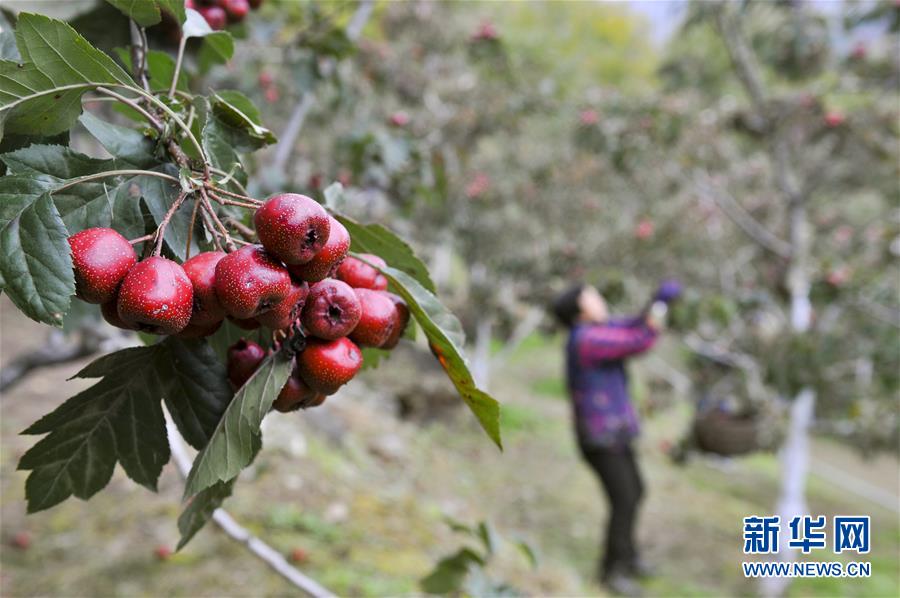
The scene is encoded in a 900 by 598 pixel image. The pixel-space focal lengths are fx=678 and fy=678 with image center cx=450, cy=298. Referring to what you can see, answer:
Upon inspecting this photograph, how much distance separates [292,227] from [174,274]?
0.41 feet

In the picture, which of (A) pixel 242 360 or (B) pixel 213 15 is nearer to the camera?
(A) pixel 242 360

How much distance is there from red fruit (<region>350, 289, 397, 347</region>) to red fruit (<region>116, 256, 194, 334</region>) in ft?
0.67

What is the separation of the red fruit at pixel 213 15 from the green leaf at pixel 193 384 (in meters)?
0.73

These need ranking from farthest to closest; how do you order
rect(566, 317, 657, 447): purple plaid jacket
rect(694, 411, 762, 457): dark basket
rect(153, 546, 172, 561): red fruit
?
rect(694, 411, 762, 457): dark basket, rect(566, 317, 657, 447): purple plaid jacket, rect(153, 546, 172, 561): red fruit

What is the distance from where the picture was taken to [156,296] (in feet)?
2.14

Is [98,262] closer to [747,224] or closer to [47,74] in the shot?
[47,74]

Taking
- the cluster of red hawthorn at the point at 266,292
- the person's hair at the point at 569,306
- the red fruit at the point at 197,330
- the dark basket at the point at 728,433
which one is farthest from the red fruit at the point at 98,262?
the dark basket at the point at 728,433

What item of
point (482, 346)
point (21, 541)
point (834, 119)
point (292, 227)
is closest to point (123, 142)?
point (292, 227)

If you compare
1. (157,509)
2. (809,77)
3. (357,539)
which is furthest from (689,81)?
(157,509)

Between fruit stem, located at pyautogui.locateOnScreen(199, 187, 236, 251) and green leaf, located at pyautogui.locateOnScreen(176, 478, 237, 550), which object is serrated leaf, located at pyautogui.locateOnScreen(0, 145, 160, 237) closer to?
fruit stem, located at pyautogui.locateOnScreen(199, 187, 236, 251)

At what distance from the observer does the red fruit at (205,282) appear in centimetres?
71

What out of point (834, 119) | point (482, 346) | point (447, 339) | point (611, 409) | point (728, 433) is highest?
point (834, 119)

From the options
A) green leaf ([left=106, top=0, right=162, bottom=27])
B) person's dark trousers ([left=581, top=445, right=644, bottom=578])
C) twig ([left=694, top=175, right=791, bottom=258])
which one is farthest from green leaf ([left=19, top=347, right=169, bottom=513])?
twig ([left=694, top=175, right=791, bottom=258])

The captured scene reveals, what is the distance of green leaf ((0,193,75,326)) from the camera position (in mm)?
637
